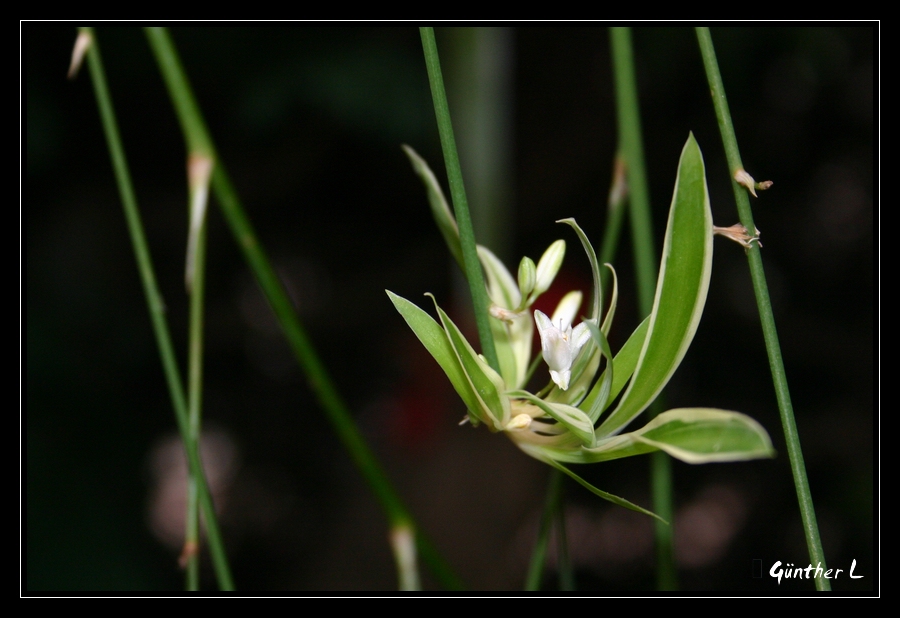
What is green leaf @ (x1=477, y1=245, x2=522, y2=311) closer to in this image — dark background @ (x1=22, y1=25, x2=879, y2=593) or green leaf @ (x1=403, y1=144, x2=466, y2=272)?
green leaf @ (x1=403, y1=144, x2=466, y2=272)

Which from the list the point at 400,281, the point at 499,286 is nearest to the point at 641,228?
the point at 499,286

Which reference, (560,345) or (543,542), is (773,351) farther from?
(543,542)

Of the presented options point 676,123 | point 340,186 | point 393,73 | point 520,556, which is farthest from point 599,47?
point 520,556

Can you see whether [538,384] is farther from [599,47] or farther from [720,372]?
[599,47]

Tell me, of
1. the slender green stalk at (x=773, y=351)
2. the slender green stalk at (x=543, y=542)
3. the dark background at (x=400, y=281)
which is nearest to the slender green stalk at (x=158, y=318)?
the slender green stalk at (x=543, y=542)

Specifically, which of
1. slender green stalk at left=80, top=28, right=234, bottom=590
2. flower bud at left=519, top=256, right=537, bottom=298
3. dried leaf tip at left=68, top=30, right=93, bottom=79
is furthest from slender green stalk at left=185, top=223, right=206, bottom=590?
flower bud at left=519, top=256, right=537, bottom=298

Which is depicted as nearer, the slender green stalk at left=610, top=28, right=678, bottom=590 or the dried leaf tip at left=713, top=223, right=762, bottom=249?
the dried leaf tip at left=713, top=223, right=762, bottom=249
